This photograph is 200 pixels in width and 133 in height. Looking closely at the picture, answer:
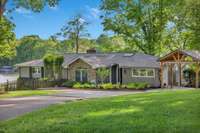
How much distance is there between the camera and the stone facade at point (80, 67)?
159ft

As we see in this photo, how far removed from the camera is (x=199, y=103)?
1866cm

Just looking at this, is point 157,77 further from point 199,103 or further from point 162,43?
point 199,103

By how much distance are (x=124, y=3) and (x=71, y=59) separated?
627 inches

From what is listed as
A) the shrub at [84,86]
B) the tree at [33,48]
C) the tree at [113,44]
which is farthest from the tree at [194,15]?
the tree at [33,48]

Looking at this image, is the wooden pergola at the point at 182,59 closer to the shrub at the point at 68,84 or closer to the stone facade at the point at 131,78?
the stone facade at the point at 131,78

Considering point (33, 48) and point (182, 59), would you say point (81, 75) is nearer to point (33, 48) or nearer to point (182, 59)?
point (182, 59)

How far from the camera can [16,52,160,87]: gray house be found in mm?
46978

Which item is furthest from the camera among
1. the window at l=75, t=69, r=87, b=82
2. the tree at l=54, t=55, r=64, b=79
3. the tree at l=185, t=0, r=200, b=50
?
the tree at l=54, t=55, r=64, b=79

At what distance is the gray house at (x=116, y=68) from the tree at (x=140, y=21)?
12.0 m

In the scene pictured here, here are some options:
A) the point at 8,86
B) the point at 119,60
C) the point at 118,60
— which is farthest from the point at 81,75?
the point at 8,86

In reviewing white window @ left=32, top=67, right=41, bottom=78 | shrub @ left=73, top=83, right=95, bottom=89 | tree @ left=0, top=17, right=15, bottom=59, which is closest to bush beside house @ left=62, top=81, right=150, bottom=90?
shrub @ left=73, top=83, right=95, bottom=89

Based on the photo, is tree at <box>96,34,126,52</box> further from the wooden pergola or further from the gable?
the wooden pergola

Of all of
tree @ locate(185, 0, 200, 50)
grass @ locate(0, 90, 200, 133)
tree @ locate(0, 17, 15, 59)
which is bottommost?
grass @ locate(0, 90, 200, 133)

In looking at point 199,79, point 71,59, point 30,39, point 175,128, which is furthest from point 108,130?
point 30,39
